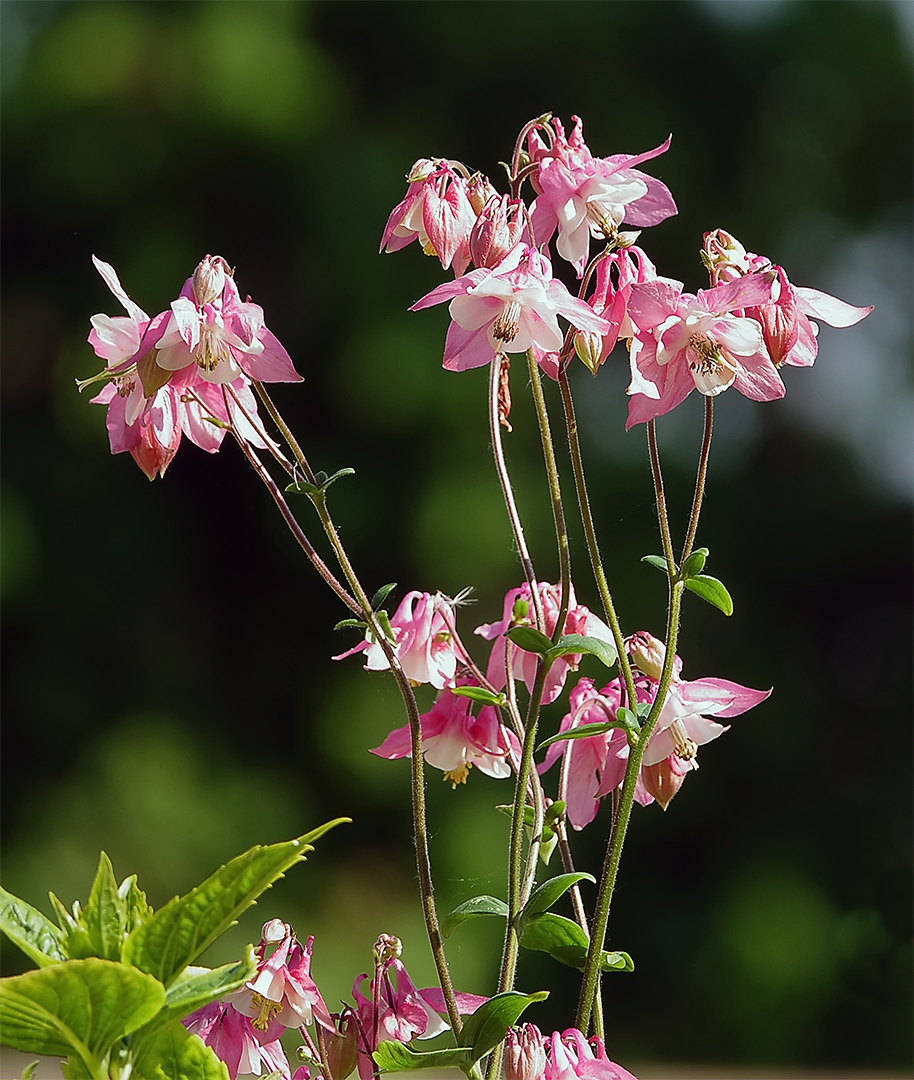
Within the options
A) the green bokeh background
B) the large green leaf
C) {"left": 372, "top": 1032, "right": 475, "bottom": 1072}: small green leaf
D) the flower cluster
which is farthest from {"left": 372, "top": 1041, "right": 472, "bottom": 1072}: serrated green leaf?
the green bokeh background

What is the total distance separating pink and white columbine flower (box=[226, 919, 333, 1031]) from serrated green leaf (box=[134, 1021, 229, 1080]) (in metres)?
0.13

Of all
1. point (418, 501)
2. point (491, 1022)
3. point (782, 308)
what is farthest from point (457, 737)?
point (418, 501)

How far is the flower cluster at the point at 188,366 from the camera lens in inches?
18.6

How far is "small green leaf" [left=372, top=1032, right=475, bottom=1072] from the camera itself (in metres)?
0.44

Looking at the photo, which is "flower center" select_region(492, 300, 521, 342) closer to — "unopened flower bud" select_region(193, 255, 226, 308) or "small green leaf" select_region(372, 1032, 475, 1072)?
"unopened flower bud" select_region(193, 255, 226, 308)

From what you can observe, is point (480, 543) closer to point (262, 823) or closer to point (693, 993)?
point (262, 823)

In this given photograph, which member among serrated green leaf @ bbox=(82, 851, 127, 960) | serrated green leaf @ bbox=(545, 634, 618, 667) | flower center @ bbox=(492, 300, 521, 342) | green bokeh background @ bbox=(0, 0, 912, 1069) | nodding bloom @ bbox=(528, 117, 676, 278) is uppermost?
nodding bloom @ bbox=(528, 117, 676, 278)

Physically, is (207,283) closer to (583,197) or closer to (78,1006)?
(583,197)

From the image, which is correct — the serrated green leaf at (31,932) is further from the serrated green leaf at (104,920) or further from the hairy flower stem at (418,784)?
the hairy flower stem at (418,784)

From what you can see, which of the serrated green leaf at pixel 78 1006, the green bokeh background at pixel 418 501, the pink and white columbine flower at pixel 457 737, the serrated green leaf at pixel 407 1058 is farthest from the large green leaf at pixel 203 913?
the green bokeh background at pixel 418 501

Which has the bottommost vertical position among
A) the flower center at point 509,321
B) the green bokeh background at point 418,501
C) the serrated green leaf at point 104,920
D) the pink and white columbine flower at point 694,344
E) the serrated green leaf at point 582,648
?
the green bokeh background at point 418,501

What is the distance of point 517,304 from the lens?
474 millimetres

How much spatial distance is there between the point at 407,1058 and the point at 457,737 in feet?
0.54

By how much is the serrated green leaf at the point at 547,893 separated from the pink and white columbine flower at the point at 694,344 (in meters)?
0.19
